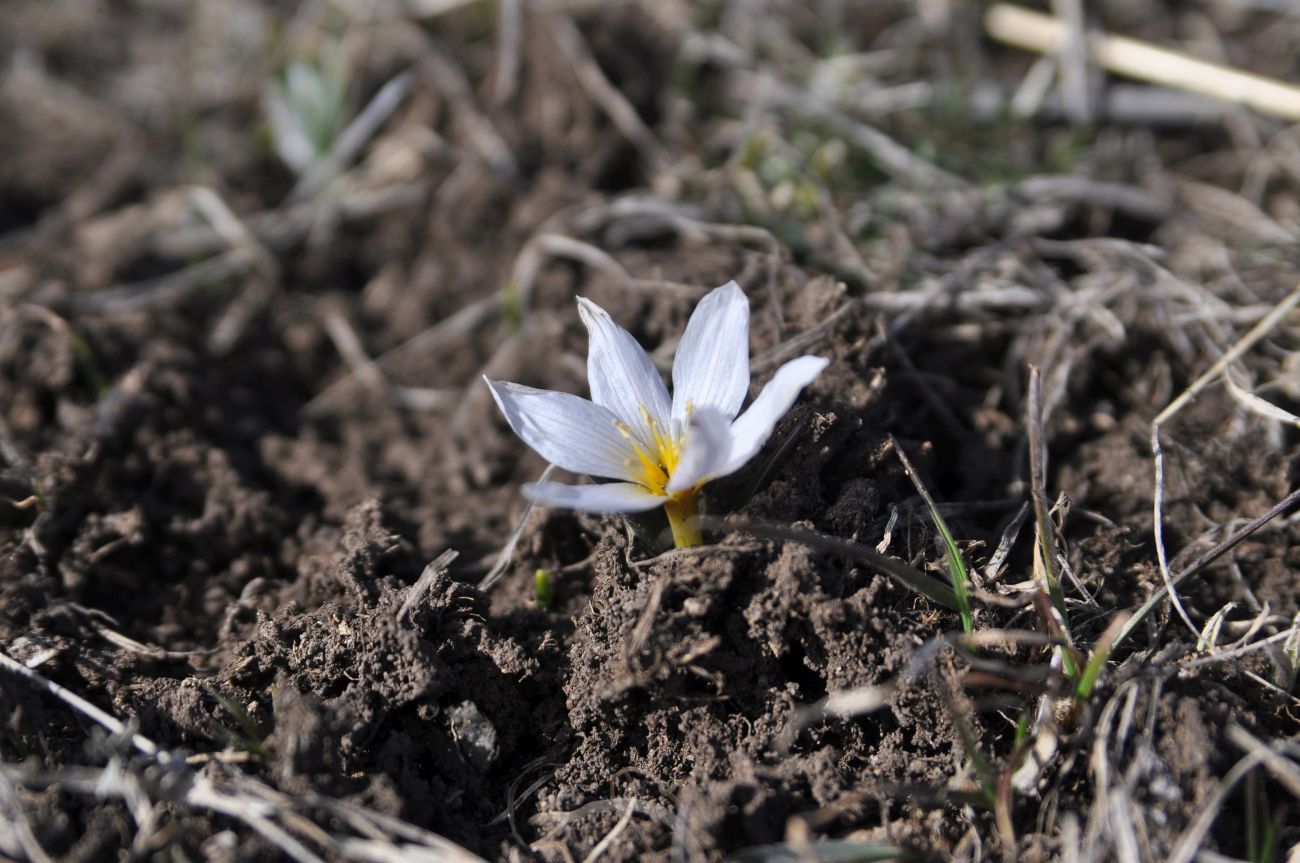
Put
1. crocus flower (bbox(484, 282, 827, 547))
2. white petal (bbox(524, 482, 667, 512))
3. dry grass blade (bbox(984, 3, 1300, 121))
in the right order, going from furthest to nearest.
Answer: dry grass blade (bbox(984, 3, 1300, 121)), crocus flower (bbox(484, 282, 827, 547)), white petal (bbox(524, 482, 667, 512))

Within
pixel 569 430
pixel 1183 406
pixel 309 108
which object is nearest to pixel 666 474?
pixel 569 430

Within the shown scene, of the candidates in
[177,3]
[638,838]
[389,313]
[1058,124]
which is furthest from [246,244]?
[1058,124]

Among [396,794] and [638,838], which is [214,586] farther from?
[638,838]

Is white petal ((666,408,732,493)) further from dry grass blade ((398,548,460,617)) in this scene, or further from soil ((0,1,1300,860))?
dry grass blade ((398,548,460,617))

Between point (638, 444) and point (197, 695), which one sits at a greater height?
point (638, 444)

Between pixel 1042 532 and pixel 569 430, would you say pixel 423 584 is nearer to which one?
pixel 569 430

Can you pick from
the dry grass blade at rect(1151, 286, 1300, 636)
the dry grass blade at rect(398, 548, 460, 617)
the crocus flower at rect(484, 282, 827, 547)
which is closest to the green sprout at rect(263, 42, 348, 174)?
the crocus flower at rect(484, 282, 827, 547)

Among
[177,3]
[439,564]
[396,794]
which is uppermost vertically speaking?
[177,3]
